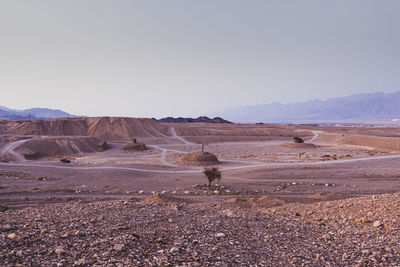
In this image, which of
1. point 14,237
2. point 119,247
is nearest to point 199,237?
point 119,247

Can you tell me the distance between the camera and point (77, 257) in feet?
21.5

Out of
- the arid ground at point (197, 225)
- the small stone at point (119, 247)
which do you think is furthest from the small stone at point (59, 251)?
the small stone at point (119, 247)

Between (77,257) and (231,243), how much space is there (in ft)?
11.6

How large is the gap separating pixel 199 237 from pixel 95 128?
85.9 metres

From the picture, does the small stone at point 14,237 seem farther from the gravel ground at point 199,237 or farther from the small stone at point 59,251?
the small stone at point 59,251

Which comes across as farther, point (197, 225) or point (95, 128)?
point (95, 128)

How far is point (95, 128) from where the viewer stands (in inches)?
3511

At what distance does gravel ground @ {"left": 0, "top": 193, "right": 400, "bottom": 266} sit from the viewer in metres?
6.64

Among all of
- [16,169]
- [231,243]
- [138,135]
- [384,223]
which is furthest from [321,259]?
[138,135]

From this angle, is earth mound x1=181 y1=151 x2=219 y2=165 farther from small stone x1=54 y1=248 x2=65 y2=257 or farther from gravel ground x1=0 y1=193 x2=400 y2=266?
small stone x1=54 y1=248 x2=65 y2=257

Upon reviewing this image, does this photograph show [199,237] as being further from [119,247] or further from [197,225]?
[119,247]

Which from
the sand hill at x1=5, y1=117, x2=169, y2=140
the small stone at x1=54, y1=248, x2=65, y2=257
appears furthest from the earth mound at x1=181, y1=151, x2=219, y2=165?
the sand hill at x1=5, y1=117, x2=169, y2=140

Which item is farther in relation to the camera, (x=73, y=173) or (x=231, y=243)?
(x=73, y=173)

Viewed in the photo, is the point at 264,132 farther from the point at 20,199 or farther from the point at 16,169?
the point at 20,199
